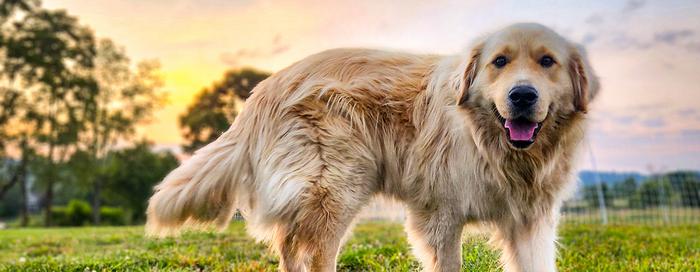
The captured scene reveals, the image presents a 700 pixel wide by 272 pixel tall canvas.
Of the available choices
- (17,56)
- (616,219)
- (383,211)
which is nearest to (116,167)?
(17,56)

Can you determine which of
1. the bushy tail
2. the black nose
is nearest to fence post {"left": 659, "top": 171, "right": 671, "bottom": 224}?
the black nose

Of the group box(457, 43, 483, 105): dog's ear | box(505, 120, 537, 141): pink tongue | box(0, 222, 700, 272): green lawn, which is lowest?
box(0, 222, 700, 272): green lawn

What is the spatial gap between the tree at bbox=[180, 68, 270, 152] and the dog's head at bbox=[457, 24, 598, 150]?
68.7ft

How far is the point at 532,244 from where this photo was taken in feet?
12.8

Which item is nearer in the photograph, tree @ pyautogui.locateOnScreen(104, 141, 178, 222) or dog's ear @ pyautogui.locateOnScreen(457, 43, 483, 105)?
dog's ear @ pyautogui.locateOnScreen(457, 43, 483, 105)

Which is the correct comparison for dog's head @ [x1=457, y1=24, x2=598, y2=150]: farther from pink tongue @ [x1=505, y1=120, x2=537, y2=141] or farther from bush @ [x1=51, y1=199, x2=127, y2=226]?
bush @ [x1=51, y1=199, x2=127, y2=226]

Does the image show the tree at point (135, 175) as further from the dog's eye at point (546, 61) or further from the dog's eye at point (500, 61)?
the dog's eye at point (546, 61)

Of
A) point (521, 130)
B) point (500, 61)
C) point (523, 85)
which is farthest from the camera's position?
point (500, 61)

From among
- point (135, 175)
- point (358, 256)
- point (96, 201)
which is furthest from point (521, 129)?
point (135, 175)

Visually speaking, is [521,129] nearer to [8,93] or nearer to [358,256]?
[358,256]

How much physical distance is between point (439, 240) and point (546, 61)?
129 cm

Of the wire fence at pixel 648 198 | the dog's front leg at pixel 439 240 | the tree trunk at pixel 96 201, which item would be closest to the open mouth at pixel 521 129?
the dog's front leg at pixel 439 240

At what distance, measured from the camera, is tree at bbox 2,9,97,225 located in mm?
23688

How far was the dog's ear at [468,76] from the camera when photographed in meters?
3.59
